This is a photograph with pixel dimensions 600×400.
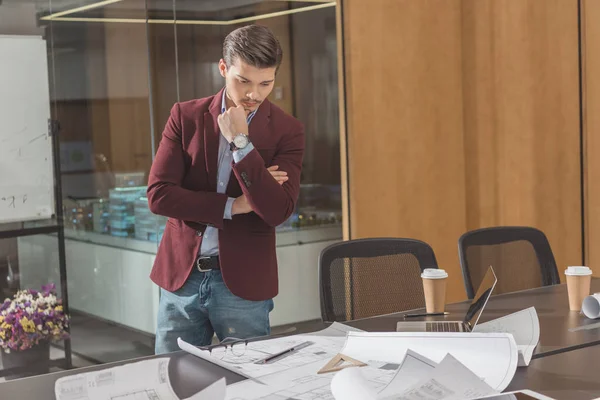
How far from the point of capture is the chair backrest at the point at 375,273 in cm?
298

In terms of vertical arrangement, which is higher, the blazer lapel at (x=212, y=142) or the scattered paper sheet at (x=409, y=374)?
the blazer lapel at (x=212, y=142)

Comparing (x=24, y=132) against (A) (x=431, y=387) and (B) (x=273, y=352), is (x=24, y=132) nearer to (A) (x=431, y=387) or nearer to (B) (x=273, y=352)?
(B) (x=273, y=352)

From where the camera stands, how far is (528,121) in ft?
18.1

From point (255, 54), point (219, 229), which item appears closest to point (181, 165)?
point (219, 229)

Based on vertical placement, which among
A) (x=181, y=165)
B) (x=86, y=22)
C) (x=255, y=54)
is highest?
(x=86, y=22)

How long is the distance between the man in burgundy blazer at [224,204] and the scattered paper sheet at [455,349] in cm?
66

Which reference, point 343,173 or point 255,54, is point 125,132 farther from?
point 255,54

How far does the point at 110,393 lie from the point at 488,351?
3.00 feet

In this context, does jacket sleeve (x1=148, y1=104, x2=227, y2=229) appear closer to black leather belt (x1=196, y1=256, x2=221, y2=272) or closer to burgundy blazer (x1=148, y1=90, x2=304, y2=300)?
burgundy blazer (x1=148, y1=90, x2=304, y2=300)

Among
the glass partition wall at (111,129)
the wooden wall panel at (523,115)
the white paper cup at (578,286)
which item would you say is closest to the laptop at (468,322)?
the white paper cup at (578,286)

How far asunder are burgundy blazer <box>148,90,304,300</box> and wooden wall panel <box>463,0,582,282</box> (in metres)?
2.89

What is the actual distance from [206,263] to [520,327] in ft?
3.48

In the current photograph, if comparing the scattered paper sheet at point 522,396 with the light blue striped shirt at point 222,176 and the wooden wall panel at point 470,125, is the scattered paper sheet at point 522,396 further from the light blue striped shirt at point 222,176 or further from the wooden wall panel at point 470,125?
the wooden wall panel at point 470,125

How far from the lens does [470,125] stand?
18.4 feet
